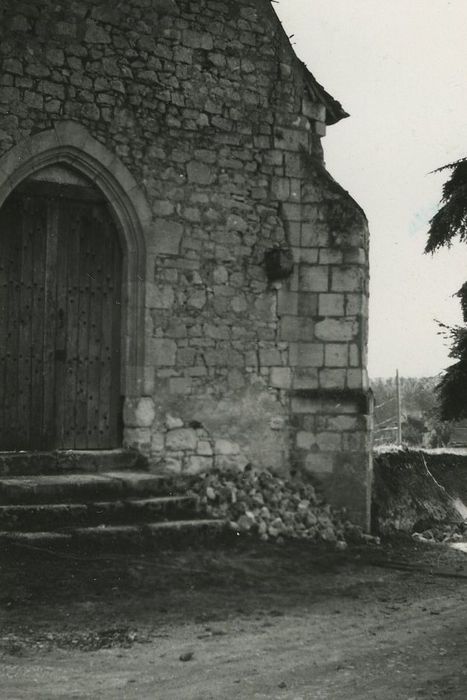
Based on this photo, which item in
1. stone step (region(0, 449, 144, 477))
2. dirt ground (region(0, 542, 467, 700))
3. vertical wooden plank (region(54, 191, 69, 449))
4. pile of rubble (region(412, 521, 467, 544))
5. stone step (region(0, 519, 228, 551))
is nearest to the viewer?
dirt ground (region(0, 542, 467, 700))

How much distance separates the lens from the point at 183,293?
8.43 m

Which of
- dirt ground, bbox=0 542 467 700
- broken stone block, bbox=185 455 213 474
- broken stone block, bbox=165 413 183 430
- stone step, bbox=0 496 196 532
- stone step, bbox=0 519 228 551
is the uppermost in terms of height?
broken stone block, bbox=165 413 183 430

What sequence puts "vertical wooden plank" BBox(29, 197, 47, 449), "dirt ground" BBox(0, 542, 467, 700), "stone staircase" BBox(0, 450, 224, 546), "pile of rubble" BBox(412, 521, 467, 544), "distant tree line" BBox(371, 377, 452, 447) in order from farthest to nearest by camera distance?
"distant tree line" BBox(371, 377, 452, 447) → "pile of rubble" BBox(412, 521, 467, 544) → "vertical wooden plank" BBox(29, 197, 47, 449) → "stone staircase" BBox(0, 450, 224, 546) → "dirt ground" BBox(0, 542, 467, 700)

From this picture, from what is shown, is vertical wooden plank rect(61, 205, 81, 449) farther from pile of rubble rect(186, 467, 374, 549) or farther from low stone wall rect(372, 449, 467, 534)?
low stone wall rect(372, 449, 467, 534)

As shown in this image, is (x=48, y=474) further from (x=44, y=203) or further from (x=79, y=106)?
(x=79, y=106)

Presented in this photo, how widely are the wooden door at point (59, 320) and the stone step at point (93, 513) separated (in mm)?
1191

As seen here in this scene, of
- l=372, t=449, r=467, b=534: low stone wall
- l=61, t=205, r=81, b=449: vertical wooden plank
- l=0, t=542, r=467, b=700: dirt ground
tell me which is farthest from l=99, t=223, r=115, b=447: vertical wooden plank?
l=372, t=449, r=467, b=534: low stone wall

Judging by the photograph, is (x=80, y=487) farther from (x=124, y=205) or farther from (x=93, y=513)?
(x=124, y=205)

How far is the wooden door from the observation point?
26.1 feet

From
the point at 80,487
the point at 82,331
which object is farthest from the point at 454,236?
the point at 80,487

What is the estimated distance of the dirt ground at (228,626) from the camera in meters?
4.07

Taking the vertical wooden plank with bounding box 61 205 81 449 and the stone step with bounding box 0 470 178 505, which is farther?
the vertical wooden plank with bounding box 61 205 81 449

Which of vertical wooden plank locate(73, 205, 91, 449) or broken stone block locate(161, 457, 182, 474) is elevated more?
vertical wooden plank locate(73, 205, 91, 449)

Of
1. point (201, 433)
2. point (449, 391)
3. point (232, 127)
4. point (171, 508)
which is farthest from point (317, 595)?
point (232, 127)
